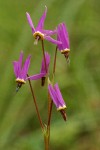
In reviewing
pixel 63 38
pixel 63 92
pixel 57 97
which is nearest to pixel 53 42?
pixel 63 38

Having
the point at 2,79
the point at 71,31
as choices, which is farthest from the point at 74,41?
the point at 2,79

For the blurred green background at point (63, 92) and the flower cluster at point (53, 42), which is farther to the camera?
the blurred green background at point (63, 92)

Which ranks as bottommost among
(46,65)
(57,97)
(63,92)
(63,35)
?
(63,92)

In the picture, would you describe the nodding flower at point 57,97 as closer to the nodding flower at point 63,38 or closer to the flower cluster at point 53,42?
the flower cluster at point 53,42

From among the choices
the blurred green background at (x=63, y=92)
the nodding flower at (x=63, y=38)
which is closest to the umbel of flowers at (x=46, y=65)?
the nodding flower at (x=63, y=38)

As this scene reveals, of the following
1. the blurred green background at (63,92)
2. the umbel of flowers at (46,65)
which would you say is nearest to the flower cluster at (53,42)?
the umbel of flowers at (46,65)

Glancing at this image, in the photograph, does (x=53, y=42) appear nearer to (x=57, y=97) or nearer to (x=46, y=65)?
(x=46, y=65)

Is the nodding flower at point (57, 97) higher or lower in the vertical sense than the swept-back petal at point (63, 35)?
lower

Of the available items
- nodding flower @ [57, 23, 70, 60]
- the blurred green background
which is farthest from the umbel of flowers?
the blurred green background
